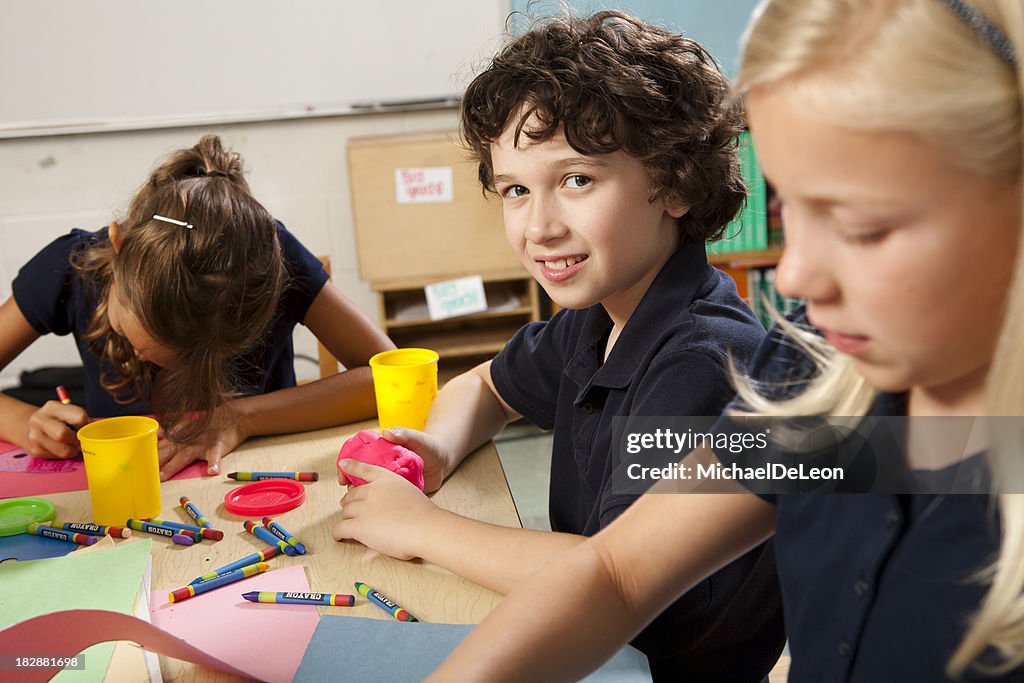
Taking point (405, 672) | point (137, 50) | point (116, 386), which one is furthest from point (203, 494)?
point (137, 50)

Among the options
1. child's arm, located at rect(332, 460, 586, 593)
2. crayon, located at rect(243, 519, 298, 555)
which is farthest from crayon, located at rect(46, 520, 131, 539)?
child's arm, located at rect(332, 460, 586, 593)

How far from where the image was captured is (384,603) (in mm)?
859

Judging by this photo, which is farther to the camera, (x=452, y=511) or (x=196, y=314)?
(x=196, y=314)

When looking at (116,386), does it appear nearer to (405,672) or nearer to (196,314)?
(196,314)

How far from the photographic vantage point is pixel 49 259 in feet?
4.99

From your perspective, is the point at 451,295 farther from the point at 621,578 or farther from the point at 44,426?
the point at 621,578

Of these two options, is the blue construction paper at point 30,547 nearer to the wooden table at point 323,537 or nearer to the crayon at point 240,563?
the wooden table at point 323,537

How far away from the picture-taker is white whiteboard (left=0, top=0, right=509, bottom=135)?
9.17 ft

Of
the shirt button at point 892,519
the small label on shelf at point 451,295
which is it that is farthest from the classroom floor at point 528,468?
the shirt button at point 892,519

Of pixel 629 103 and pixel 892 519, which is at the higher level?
pixel 629 103

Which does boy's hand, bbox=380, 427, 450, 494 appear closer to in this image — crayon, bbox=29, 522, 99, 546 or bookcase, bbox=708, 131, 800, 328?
crayon, bbox=29, 522, 99, 546

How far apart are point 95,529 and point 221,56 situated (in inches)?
86.5

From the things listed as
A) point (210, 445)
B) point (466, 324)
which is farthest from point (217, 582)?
point (466, 324)

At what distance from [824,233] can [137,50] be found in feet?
9.13
